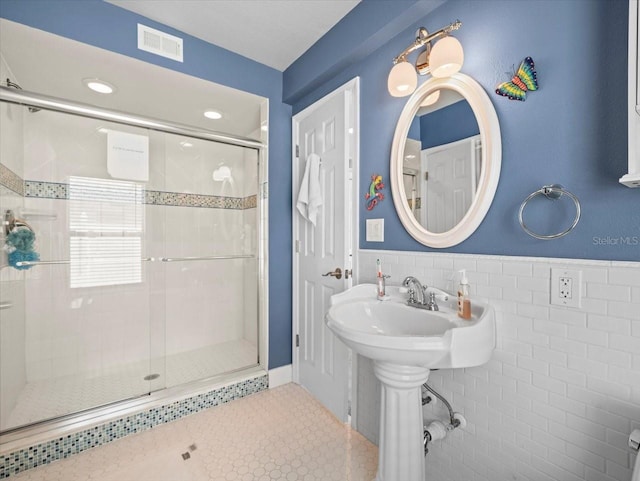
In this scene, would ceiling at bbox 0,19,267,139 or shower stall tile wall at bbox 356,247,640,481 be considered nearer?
shower stall tile wall at bbox 356,247,640,481

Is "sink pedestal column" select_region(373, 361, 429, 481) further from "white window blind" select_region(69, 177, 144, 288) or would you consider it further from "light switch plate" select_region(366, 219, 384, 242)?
"white window blind" select_region(69, 177, 144, 288)

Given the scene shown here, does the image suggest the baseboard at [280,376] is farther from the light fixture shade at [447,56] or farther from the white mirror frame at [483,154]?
the light fixture shade at [447,56]

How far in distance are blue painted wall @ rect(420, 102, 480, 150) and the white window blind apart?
6.93ft

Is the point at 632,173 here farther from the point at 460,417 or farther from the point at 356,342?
the point at 460,417

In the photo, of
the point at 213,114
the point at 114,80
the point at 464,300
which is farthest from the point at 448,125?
the point at 114,80

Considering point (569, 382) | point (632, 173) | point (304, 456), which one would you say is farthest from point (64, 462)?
point (632, 173)

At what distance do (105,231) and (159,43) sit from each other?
138 centimetres

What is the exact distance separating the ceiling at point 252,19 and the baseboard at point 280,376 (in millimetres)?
2429

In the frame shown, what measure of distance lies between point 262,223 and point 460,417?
179 cm

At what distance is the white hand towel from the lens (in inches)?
81.7

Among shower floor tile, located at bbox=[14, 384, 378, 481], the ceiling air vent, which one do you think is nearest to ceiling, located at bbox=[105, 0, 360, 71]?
the ceiling air vent

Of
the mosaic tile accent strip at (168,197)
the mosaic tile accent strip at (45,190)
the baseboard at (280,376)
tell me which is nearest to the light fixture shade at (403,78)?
the mosaic tile accent strip at (168,197)

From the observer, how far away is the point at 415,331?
1.33 metres

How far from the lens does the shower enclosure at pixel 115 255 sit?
6.23 feet
